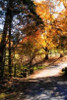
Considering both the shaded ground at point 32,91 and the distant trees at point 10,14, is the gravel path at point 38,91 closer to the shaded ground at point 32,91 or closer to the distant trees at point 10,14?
the shaded ground at point 32,91

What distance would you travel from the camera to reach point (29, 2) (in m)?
12.4

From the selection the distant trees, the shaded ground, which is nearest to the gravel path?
the shaded ground

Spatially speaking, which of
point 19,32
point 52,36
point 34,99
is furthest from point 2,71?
point 52,36

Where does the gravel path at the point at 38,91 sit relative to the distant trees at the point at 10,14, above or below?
below

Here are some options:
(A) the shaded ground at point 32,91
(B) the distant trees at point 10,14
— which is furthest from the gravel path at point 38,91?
(B) the distant trees at point 10,14

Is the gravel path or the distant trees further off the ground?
the distant trees

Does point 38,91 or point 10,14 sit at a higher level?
point 10,14

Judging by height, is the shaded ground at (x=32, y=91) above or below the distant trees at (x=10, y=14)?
below

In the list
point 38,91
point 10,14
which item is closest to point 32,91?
point 38,91

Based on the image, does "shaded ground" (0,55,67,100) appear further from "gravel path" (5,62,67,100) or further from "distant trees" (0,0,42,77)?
"distant trees" (0,0,42,77)

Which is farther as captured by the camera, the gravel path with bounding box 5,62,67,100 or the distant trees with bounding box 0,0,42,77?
A: the distant trees with bounding box 0,0,42,77

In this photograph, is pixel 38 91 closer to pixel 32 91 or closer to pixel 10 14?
pixel 32 91

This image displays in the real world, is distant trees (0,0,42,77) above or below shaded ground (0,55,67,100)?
above

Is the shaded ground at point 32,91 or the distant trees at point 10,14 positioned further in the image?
the distant trees at point 10,14
